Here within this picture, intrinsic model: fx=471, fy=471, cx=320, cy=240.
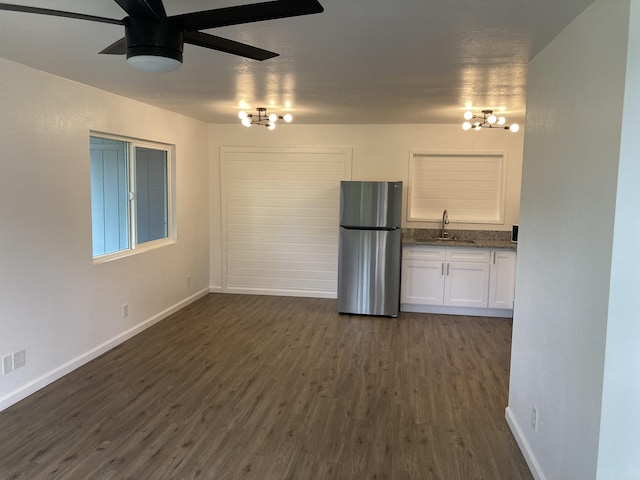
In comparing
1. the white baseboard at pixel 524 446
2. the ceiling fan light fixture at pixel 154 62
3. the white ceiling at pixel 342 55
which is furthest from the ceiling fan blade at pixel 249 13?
the white baseboard at pixel 524 446

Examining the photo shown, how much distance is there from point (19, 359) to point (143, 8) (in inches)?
113

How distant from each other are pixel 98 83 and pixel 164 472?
10.0 ft

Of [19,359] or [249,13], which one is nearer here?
[249,13]

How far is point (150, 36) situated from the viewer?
5.33 feet

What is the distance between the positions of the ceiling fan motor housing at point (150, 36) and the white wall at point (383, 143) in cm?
490

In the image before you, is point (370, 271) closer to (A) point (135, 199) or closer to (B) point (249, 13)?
(A) point (135, 199)

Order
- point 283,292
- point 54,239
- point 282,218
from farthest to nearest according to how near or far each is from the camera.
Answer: point 283,292 → point 282,218 → point 54,239

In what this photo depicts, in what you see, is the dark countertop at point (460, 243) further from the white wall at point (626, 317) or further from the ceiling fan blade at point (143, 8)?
the ceiling fan blade at point (143, 8)

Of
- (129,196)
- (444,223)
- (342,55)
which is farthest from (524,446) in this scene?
(129,196)

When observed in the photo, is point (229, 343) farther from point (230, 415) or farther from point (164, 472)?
point (164, 472)

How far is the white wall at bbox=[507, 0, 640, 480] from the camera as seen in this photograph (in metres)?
1.77

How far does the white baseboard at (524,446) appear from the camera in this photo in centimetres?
255

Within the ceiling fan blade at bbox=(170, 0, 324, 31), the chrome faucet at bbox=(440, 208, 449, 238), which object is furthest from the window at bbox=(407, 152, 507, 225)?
the ceiling fan blade at bbox=(170, 0, 324, 31)

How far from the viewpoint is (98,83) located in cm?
391
